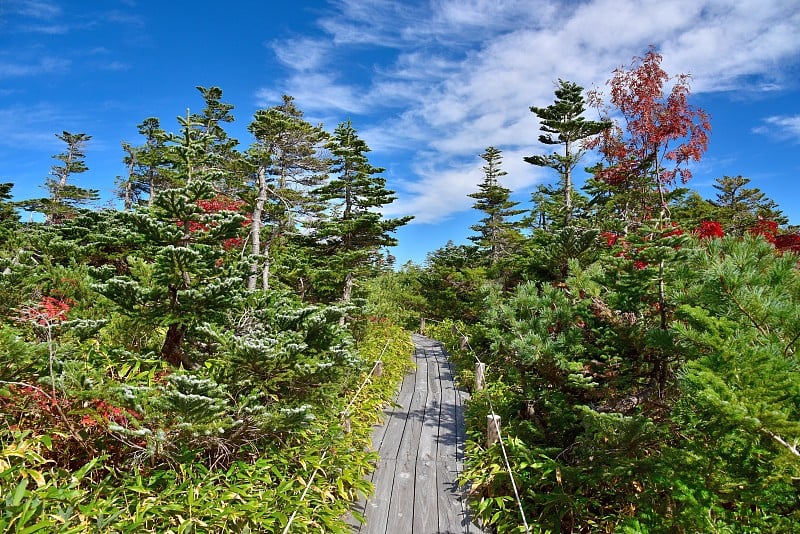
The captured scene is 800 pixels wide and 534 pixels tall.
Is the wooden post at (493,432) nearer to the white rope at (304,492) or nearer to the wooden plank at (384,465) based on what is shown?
the wooden plank at (384,465)

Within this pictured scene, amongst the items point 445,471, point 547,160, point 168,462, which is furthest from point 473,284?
point 168,462

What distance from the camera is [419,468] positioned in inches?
199

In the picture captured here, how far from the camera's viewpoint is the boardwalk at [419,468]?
159 inches

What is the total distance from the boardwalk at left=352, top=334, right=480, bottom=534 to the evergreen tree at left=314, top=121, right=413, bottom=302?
4.41 meters

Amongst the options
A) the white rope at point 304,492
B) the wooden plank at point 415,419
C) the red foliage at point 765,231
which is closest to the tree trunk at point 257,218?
the wooden plank at point 415,419

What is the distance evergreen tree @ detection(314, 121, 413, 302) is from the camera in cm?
1114

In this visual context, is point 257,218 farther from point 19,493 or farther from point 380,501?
point 19,493

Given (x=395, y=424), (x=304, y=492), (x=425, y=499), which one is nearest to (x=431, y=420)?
(x=395, y=424)

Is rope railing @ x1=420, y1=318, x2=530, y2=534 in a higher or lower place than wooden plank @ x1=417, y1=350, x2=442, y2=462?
higher

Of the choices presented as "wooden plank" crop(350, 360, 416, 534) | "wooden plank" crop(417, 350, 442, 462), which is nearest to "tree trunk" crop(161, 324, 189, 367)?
"wooden plank" crop(350, 360, 416, 534)

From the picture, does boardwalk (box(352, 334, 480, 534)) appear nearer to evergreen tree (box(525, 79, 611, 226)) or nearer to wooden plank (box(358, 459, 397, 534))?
wooden plank (box(358, 459, 397, 534))

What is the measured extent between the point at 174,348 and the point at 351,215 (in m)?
7.45

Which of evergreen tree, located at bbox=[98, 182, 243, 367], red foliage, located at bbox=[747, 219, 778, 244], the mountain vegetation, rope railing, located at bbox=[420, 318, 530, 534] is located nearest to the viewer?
the mountain vegetation

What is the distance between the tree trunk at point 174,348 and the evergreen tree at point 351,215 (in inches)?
248
